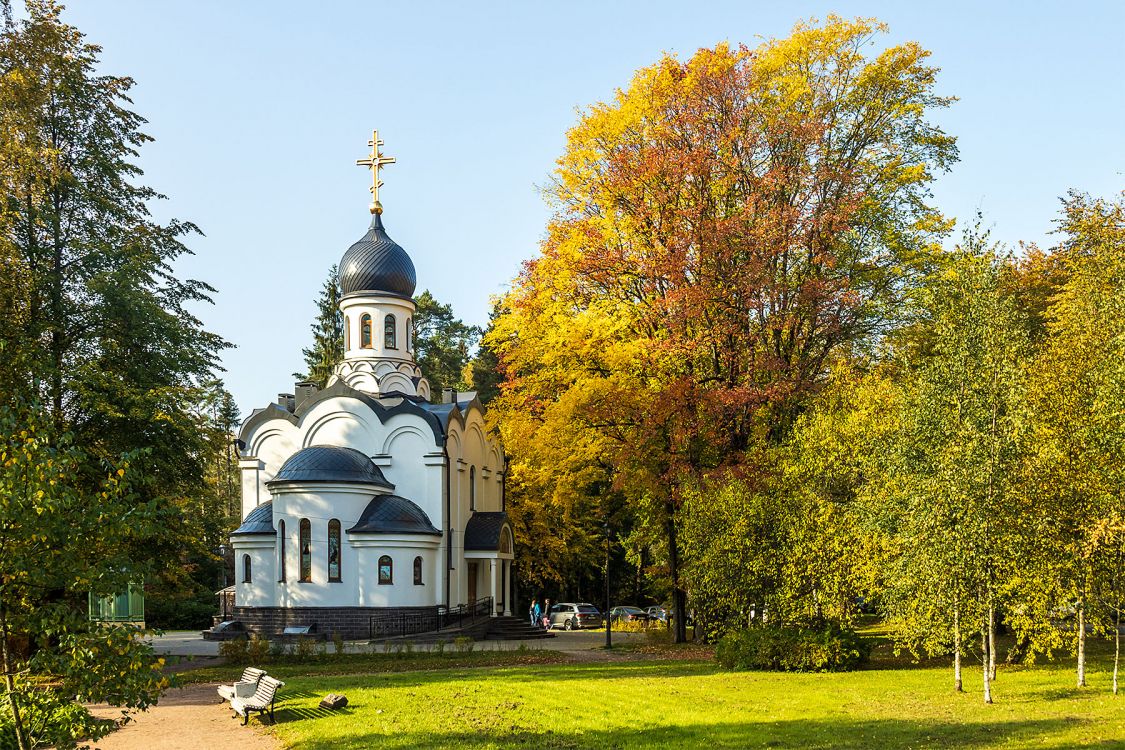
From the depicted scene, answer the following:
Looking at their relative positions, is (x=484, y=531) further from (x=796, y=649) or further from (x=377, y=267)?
(x=796, y=649)

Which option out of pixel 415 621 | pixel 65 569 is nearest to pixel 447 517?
pixel 415 621

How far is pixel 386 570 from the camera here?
32656mm

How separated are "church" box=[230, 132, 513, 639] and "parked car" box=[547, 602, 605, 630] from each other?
211 inches

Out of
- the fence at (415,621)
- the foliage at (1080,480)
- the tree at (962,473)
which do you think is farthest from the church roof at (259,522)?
the foliage at (1080,480)

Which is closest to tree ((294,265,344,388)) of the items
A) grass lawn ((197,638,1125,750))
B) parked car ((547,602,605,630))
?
parked car ((547,602,605,630))

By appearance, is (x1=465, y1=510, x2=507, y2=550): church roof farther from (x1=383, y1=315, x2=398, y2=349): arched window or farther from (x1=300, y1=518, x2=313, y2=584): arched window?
(x1=383, y1=315, x2=398, y2=349): arched window

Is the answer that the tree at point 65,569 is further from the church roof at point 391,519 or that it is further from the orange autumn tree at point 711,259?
the church roof at point 391,519

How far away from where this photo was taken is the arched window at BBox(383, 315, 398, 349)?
3850 cm

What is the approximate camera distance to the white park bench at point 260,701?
1509 centimetres

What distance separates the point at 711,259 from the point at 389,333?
1740cm

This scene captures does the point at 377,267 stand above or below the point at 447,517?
above

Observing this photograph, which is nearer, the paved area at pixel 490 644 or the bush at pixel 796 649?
the bush at pixel 796 649

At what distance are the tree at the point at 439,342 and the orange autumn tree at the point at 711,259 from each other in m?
33.7

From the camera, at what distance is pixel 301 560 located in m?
32.5
